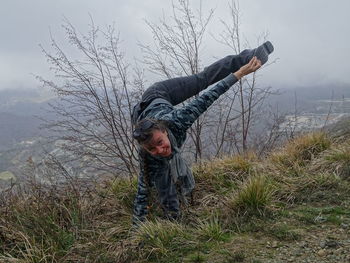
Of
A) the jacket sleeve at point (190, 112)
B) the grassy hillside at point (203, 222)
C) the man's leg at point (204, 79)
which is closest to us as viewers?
the grassy hillside at point (203, 222)

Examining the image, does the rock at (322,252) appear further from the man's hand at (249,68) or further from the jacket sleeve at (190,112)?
the man's hand at (249,68)

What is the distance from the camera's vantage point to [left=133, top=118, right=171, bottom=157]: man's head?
3301 millimetres

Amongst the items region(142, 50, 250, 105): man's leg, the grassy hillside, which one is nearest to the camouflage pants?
region(142, 50, 250, 105): man's leg

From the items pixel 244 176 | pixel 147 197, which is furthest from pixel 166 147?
pixel 244 176

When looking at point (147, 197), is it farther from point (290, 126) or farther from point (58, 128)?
point (290, 126)

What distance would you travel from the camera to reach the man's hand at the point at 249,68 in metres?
3.84

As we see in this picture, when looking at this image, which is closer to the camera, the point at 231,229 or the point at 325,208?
the point at 231,229

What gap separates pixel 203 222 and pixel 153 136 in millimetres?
975

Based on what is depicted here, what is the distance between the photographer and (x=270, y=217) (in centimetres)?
359

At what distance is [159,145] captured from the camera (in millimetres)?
3367

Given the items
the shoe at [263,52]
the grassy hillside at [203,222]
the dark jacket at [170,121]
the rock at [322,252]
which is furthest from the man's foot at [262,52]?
the rock at [322,252]

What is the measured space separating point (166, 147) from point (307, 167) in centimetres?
241

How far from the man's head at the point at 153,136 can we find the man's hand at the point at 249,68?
39.2 inches

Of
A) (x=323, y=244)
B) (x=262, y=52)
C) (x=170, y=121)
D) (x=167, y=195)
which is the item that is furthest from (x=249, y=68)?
(x=323, y=244)
